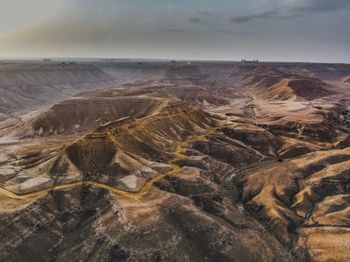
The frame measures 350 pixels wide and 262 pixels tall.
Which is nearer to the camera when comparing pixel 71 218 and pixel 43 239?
pixel 43 239

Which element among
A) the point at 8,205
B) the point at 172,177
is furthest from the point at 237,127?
the point at 8,205

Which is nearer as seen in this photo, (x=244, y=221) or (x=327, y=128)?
(x=244, y=221)

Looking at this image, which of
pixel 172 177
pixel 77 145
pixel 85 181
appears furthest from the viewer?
pixel 77 145

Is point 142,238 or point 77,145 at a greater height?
point 77,145

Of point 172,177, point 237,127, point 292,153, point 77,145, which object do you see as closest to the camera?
point 172,177

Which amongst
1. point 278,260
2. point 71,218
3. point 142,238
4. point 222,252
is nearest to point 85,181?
point 71,218

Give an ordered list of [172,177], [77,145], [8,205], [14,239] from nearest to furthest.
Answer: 1. [14,239]
2. [8,205]
3. [172,177]
4. [77,145]

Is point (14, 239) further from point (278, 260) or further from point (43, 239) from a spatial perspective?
point (278, 260)

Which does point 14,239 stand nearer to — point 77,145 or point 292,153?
point 77,145

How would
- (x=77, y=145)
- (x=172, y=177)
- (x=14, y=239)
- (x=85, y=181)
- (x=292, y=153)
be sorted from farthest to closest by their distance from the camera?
(x=292, y=153), (x=77, y=145), (x=172, y=177), (x=85, y=181), (x=14, y=239)

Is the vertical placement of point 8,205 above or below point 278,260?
above
